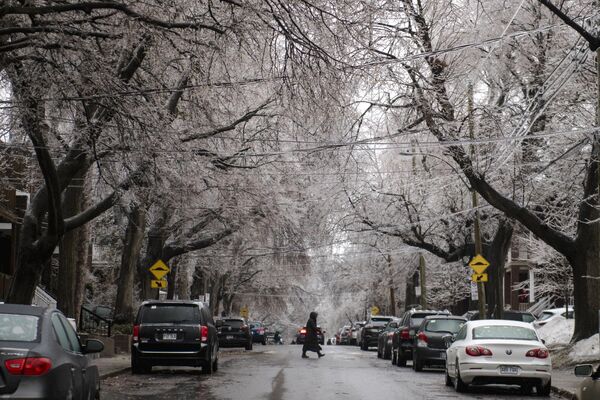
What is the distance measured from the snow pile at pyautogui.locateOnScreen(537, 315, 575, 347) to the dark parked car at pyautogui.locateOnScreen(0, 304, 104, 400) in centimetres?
2560

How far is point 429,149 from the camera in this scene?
31.7m

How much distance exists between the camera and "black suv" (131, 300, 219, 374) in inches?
865

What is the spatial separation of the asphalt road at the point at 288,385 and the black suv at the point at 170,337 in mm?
392

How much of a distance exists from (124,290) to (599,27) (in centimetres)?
2061

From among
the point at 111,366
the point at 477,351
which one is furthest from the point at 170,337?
the point at 477,351

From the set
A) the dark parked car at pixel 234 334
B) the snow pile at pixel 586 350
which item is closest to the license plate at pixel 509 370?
the snow pile at pixel 586 350

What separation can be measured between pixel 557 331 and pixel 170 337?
754 inches

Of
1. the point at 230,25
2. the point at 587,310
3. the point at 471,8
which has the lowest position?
the point at 587,310

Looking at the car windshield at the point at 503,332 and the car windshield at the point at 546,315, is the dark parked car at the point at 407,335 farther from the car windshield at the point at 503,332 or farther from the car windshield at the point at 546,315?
the car windshield at the point at 546,315

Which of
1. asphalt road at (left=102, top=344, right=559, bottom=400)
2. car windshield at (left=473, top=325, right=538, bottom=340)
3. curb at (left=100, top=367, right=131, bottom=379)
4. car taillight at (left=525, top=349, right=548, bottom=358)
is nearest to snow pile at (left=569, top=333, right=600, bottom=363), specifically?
asphalt road at (left=102, top=344, right=559, bottom=400)

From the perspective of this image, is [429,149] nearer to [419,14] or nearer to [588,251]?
[588,251]

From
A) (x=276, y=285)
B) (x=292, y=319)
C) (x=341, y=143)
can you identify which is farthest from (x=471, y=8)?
(x=292, y=319)

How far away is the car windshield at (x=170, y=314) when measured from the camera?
22266 mm

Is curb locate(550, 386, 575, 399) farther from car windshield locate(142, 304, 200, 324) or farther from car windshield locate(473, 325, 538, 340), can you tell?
car windshield locate(142, 304, 200, 324)
